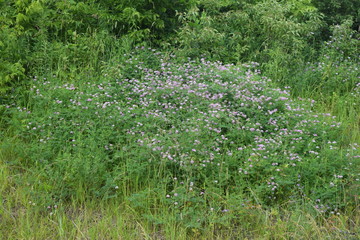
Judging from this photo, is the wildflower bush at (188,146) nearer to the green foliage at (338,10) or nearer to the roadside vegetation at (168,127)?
the roadside vegetation at (168,127)

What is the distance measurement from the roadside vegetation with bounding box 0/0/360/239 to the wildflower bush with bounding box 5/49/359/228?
21 millimetres

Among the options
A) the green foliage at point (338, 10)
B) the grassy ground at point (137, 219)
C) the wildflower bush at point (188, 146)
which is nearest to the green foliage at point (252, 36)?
the green foliage at point (338, 10)

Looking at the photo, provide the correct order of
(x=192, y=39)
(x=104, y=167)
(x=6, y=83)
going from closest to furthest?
1. (x=104, y=167)
2. (x=6, y=83)
3. (x=192, y=39)

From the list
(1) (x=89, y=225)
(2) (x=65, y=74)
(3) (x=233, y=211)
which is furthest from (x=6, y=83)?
(3) (x=233, y=211)

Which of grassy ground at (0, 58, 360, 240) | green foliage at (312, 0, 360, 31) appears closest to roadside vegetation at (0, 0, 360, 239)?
grassy ground at (0, 58, 360, 240)

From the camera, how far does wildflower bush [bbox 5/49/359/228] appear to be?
404 cm

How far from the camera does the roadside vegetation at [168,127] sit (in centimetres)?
383

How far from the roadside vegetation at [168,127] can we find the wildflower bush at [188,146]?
0.07 ft

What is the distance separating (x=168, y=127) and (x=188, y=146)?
722 mm

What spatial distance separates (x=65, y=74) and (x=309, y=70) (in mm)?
3770

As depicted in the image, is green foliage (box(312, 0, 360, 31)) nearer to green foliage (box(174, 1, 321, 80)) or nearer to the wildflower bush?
green foliage (box(174, 1, 321, 80))

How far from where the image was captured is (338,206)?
4.01 meters

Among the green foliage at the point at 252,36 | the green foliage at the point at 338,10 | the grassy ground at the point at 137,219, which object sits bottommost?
the grassy ground at the point at 137,219

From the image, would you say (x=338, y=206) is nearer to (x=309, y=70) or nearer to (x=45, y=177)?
(x=45, y=177)
